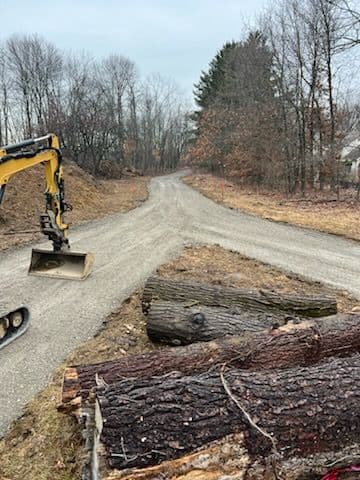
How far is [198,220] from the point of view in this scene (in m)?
13.6

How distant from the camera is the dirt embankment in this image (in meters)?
11.5

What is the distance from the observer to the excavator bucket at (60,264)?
7.06m

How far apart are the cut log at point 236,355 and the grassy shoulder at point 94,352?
0.33 m

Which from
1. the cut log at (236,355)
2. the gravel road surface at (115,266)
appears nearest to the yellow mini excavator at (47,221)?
the gravel road surface at (115,266)

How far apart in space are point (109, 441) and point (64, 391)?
1.09 m

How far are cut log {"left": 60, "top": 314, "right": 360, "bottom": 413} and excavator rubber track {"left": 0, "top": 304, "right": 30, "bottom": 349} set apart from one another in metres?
1.85

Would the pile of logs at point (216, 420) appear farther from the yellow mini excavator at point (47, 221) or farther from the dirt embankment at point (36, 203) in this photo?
the dirt embankment at point (36, 203)

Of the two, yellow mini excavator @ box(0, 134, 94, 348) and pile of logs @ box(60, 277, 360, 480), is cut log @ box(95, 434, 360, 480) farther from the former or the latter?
yellow mini excavator @ box(0, 134, 94, 348)

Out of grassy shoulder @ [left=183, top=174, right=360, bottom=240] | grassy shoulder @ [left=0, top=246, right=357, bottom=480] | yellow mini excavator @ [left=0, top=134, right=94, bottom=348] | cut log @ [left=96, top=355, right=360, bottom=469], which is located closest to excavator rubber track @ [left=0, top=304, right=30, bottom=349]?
yellow mini excavator @ [left=0, top=134, right=94, bottom=348]

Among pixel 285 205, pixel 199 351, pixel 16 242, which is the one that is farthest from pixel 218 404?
pixel 285 205

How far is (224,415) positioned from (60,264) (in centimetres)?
544

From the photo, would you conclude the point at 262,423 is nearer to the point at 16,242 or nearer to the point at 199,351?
the point at 199,351

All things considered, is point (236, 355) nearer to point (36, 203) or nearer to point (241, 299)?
point (241, 299)

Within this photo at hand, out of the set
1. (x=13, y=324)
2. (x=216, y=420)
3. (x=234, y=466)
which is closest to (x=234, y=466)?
(x=234, y=466)
